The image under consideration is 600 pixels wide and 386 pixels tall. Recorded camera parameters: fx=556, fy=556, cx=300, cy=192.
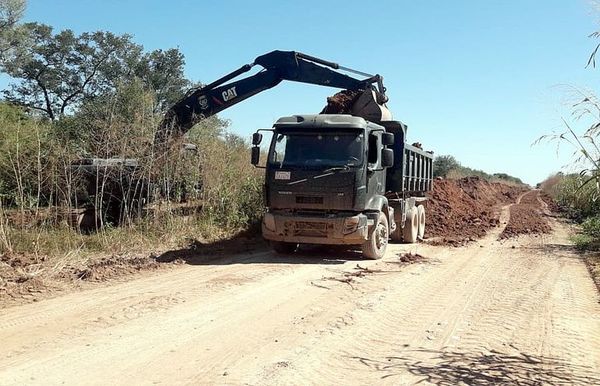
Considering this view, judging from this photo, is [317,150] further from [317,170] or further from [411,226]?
[411,226]

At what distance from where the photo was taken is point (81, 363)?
5051 mm

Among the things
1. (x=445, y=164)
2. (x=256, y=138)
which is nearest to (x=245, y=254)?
(x=256, y=138)

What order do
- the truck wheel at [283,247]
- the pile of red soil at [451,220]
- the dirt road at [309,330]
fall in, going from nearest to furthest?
the dirt road at [309,330] < the truck wheel at [283,247] < the pile of red soil at [451,220]

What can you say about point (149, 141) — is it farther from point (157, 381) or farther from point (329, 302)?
point (157, 381)

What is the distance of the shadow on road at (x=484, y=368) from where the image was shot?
487 centimetres

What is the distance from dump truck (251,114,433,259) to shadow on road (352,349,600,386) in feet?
19.3

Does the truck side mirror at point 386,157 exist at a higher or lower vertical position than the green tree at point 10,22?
lower

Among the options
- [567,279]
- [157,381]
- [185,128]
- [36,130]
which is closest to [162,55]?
[185,128]

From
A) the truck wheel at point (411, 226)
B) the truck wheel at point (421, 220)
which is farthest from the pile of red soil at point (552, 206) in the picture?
the truck wheel at point (411, 226)

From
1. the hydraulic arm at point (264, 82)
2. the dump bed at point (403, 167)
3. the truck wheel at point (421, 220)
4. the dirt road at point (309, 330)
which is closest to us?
the dirt road at point (309, 330)

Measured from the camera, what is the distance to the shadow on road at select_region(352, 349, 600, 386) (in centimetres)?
487

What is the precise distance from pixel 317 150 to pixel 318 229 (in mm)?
1670

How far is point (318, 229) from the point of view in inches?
453

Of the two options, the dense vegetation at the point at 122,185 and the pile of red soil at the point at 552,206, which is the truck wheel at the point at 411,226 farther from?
the pile of red soil at the point at 552,206
